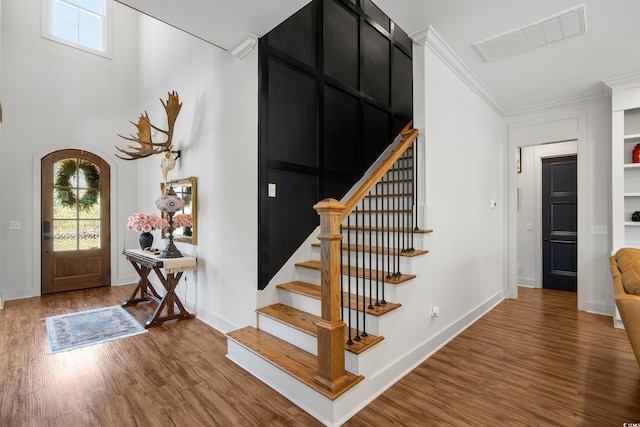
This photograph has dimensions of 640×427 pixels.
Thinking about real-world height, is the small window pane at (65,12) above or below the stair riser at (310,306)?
above

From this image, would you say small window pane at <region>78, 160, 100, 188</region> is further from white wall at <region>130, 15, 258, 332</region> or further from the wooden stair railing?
the wooden stair railing

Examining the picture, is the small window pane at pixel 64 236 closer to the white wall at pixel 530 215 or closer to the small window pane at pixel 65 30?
the small window pane at pixel 65 30

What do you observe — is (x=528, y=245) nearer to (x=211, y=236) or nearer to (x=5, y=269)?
(x=211, y=236)

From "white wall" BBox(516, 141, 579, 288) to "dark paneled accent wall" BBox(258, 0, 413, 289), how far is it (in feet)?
9.82

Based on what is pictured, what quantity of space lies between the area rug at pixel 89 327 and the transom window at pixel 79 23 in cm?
448

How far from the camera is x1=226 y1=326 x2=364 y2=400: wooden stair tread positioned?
191 cm

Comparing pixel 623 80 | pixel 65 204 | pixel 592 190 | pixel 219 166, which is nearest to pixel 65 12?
pixel 65 204

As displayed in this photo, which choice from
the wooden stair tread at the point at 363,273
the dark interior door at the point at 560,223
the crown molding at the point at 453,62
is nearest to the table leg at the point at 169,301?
the wooden stair tread at the point at 363,273

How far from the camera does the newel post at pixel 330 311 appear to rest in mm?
1867

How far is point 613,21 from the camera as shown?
8.00ft

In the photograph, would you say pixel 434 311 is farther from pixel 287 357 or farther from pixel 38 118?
pixel 38 118

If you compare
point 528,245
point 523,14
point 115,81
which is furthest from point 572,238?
point 115,81

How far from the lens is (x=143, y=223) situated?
3.79m

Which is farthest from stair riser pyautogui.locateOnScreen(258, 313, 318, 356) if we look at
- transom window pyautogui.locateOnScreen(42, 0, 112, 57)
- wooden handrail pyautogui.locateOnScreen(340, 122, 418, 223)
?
transom window pyautogui.locateOnScreen(42, 0, 112, 57)
